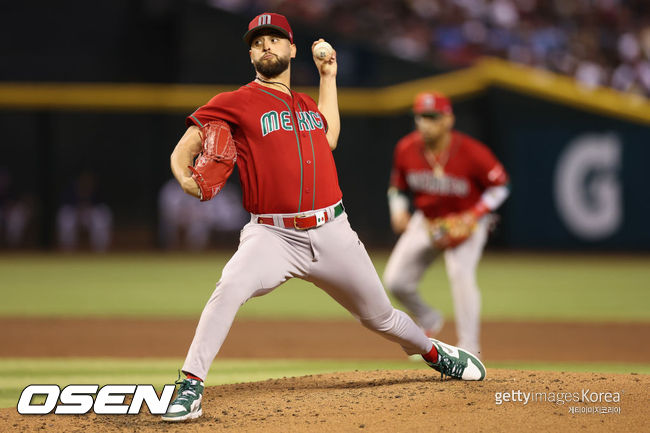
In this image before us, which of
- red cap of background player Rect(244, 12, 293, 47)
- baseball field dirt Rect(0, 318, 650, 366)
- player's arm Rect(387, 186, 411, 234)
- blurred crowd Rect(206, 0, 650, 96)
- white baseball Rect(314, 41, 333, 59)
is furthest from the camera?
blurred crowd Rect(206, 0, 650, 96)

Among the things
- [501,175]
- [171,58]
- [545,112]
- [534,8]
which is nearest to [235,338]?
[501,175]

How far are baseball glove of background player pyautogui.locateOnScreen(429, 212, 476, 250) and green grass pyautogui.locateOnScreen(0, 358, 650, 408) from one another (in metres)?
0.90

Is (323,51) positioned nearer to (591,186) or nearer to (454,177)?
(454,177)

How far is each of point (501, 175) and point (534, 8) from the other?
48.2ft

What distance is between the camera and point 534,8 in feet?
66.1

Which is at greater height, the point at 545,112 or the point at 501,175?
the point at 545,112

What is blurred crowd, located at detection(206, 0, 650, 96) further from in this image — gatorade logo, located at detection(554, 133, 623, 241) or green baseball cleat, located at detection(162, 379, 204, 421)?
green baseball cleat, located at detection(162, 379, 204, 421)

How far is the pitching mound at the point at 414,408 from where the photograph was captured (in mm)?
3756

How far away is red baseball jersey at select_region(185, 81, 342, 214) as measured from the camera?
4.04m

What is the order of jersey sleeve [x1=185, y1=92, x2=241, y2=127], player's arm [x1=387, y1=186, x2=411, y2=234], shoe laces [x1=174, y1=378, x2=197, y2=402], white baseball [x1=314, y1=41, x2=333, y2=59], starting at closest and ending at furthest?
shoe laces [x1=174, y1=378, x2=197, y2=402], jersey sleeve [x1=185, y1=92, x2=241, y2=127], white baseball [x1=314, y1=41, x2=333, y2=59], player's arm [x1=387, y1=186, x2=411, y2=234]

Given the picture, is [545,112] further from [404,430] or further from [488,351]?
[404,430]

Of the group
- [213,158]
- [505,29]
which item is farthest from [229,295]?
[505,29]

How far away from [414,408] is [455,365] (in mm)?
653

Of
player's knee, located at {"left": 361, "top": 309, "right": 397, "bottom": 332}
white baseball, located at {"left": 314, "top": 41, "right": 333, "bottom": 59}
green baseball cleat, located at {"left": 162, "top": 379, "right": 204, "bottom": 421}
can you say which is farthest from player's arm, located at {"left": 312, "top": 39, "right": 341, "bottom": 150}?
green baseball cleat, located at {"left": 162, "top": 379, "right": 204, "bottom": 421}
